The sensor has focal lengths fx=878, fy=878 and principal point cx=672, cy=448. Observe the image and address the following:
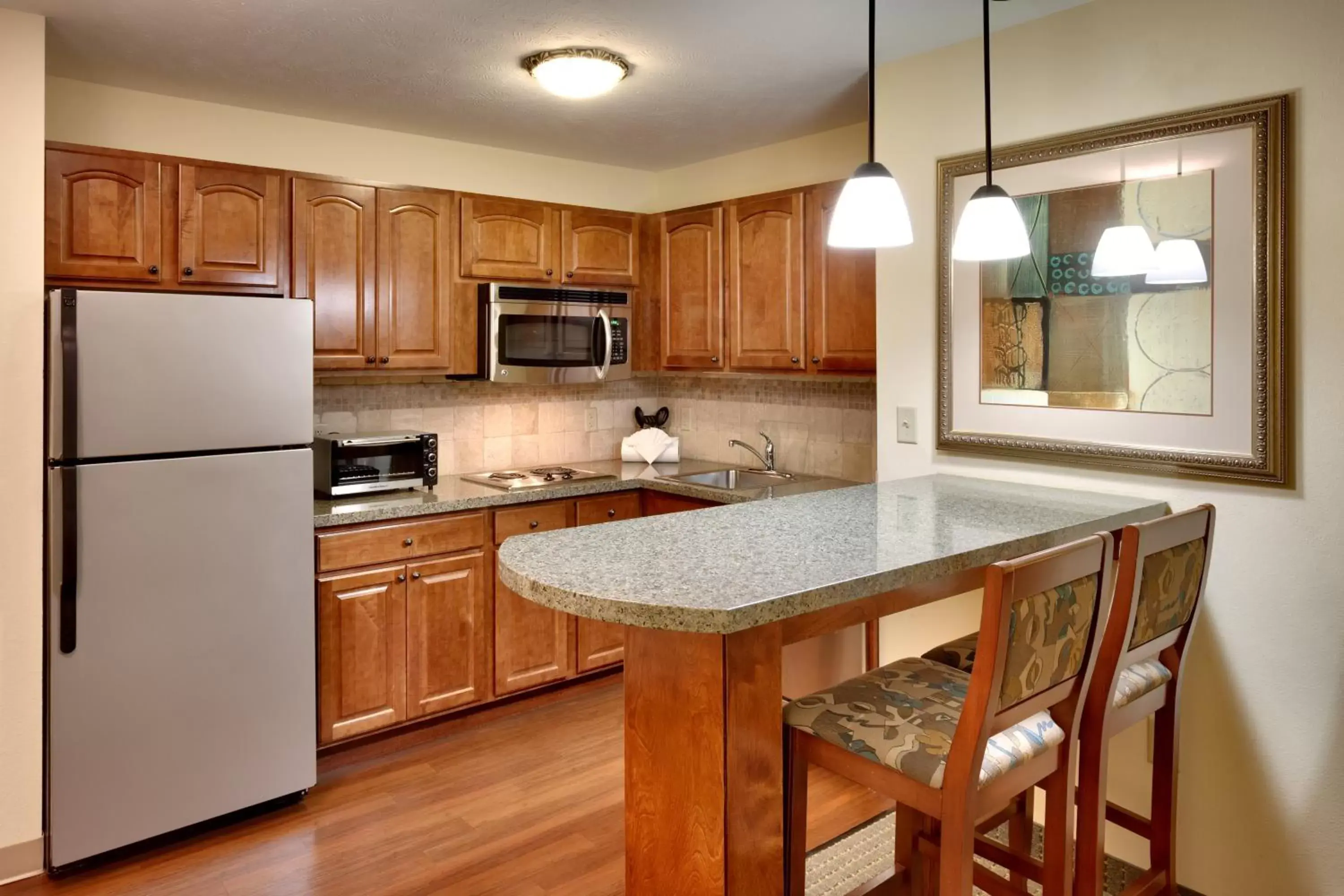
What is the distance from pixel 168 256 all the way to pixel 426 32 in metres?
1.16

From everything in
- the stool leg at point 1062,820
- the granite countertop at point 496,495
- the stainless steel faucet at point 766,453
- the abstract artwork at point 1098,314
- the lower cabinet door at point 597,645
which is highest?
the abstract artwork at point 1098,314

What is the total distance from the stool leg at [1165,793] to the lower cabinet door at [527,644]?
7.04ft

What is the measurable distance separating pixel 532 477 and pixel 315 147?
5.21ft

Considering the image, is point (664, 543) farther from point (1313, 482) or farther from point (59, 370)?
point (59, 370)

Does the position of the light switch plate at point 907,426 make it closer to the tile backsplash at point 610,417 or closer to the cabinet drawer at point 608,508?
the tile backsplash at point 610,417

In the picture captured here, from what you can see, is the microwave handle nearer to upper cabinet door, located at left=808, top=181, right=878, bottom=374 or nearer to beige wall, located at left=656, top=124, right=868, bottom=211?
beige wall, located at left=656, top=124, right=868, bottom=211

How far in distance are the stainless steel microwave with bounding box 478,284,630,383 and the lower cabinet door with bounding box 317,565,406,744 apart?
1005 mm

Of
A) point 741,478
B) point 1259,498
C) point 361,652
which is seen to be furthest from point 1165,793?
point 361,652

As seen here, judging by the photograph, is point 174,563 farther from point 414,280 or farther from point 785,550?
point 785,550

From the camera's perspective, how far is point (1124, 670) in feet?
5.97

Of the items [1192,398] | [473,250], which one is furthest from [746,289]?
[1192,398]

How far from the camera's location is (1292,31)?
6.63 ft

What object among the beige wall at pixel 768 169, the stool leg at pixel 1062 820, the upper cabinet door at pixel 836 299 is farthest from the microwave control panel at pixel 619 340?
the stool leg at pixel 1062 820

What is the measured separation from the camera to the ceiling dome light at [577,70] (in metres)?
2.70
